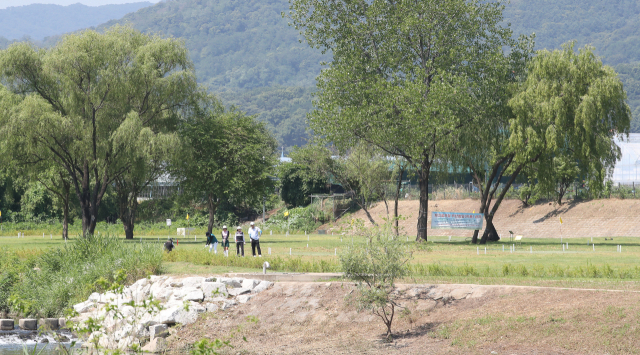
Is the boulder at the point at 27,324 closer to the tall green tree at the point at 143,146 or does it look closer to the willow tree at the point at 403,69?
the tall green tree at the point at 143,146

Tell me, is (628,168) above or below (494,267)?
above

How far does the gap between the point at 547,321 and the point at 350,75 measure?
28.5 meters

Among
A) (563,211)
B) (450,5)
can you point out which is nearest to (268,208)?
(563,211)

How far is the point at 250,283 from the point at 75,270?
8.22m

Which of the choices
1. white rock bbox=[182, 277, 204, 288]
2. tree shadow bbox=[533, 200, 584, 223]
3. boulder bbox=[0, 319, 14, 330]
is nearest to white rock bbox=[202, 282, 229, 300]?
white rock bbox=[182, 277, 204, 288]

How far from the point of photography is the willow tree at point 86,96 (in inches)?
1626

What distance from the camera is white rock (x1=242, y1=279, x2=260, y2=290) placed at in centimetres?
2258

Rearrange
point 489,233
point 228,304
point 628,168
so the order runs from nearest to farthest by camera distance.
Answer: point 228,304
point 489,233
point 628,168

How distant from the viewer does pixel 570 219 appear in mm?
57875

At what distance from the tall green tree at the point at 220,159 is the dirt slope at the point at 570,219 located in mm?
11025

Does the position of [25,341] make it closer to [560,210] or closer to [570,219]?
[570,219]

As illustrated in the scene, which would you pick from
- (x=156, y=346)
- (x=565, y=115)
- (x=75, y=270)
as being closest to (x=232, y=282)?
(x=156, y=346)

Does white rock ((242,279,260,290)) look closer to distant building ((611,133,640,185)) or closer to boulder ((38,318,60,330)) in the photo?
boulder ((38,318,60,330))

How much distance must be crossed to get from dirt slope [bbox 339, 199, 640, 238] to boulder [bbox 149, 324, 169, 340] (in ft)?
108
